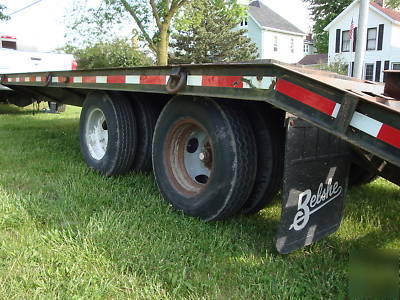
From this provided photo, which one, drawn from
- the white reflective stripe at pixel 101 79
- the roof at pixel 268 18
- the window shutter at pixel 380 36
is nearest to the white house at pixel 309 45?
the roof at pixel 268 18

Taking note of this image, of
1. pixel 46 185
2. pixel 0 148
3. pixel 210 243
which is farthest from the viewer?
pixel 0 148

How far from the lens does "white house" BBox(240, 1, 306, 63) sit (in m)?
43.1

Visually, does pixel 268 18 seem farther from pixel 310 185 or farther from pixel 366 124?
pixel 366 124

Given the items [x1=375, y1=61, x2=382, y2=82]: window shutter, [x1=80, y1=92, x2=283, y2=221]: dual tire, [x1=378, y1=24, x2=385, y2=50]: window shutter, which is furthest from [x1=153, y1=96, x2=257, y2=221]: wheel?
[x1=378, y1=24, x2=385, y2=50]: window shutter

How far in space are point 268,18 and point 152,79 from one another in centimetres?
4581

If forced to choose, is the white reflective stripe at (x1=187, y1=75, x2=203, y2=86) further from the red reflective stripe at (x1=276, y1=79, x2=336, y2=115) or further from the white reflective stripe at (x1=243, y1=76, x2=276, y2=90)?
the red reflective stripe at (x1=276, y1=79, x2=336, y2=115)

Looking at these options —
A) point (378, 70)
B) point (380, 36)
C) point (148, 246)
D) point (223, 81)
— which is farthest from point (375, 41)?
point (148, 246)

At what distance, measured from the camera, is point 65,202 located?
3291mm

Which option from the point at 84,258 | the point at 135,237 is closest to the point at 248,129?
the point at 135,237

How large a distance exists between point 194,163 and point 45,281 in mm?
1528

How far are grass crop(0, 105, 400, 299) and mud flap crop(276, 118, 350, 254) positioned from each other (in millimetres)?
168

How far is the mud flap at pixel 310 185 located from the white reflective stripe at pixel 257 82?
252 mm

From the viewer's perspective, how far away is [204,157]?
307 centimetres

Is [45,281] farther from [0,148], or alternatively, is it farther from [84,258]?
[0,148]
